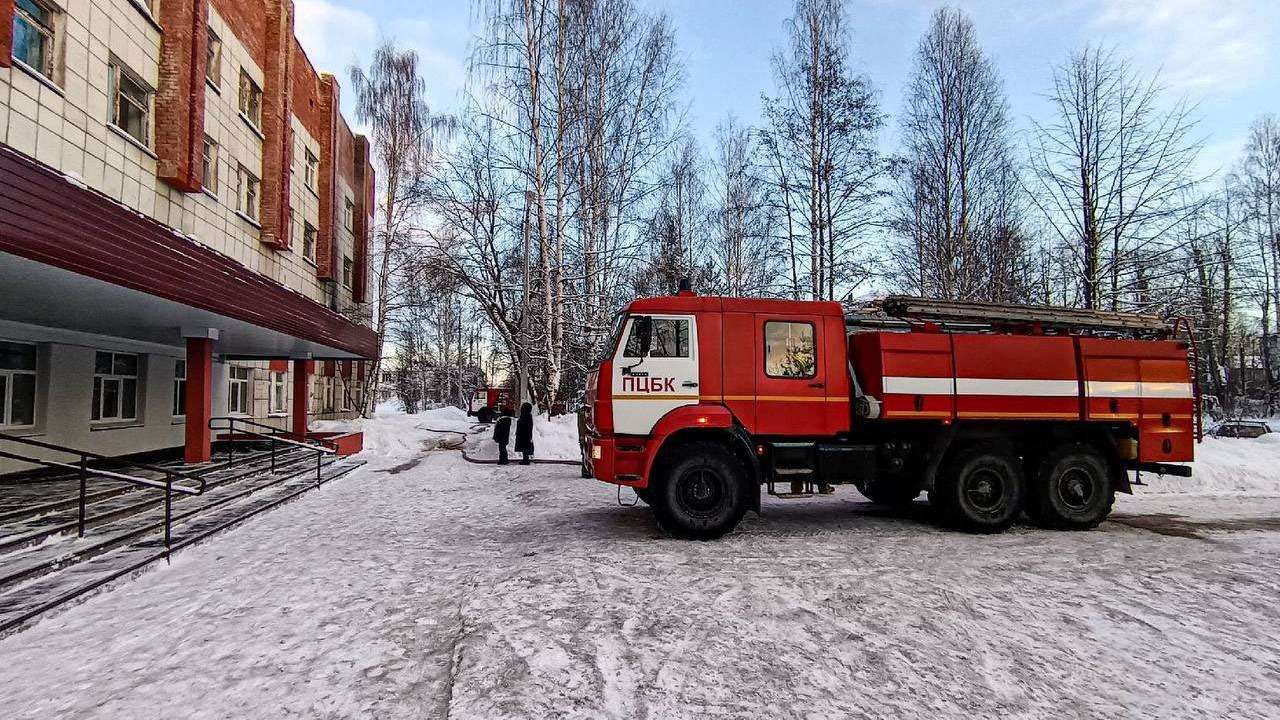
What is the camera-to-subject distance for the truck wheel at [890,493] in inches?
348

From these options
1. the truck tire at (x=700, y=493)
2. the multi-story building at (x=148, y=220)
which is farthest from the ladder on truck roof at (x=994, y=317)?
the multi-story building at (x=148, y=220)

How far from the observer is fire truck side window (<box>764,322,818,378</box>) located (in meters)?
7.08

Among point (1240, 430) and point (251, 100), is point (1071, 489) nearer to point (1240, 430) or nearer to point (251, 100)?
point (251, 100)

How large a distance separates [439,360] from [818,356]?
6101 centimetres

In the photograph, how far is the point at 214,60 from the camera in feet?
47.7

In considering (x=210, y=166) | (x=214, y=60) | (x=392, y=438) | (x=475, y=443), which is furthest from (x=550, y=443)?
(x=214, y=60)

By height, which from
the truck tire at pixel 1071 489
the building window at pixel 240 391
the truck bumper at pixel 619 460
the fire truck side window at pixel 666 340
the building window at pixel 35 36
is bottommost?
the truck tire at pixel 1071 489

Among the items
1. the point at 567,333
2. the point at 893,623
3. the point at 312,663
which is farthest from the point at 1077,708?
the point at 567,333

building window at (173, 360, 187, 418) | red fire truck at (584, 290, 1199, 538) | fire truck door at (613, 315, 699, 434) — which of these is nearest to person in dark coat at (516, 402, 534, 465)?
red fire truck at (584, 290, 1199, 538)

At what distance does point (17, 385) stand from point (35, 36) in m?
5.84

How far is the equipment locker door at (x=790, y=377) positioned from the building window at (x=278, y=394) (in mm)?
21717

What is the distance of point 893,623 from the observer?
430 cm

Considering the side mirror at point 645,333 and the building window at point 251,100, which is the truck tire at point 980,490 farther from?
the building window at point 251,100

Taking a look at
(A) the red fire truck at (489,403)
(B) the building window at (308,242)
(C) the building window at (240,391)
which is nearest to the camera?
(C) the building window at (240,391)
